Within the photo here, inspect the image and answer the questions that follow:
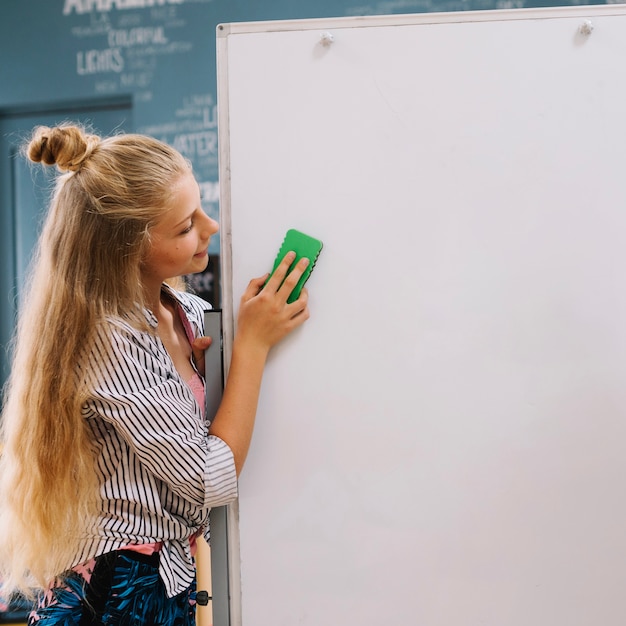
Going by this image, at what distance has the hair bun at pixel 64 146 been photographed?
2.75ft

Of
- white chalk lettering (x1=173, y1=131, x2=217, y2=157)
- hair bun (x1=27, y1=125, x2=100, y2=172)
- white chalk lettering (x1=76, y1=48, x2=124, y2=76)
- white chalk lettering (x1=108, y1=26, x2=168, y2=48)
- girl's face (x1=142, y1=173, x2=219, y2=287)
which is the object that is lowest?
girl's face (x1=142, y1=173, x2=219, y2=287)

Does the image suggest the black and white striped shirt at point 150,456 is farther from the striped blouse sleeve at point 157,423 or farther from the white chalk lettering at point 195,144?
the white chalk lettering at point 195,144

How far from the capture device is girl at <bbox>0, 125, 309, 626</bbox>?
79 centimetres

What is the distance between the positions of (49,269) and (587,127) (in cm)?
71

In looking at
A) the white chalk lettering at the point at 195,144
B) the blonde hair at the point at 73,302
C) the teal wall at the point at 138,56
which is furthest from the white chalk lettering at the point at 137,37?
the blonde hair at the point at 73,302

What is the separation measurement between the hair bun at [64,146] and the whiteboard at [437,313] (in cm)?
18

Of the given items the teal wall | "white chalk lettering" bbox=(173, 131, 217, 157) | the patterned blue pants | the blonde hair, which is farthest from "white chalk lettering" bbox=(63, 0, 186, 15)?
the patterned blue pants

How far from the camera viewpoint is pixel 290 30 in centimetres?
83

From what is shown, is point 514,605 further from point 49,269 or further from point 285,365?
point 49,269

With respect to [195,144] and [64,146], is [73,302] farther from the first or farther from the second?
[195,144]

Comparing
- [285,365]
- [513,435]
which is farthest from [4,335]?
[513,435]

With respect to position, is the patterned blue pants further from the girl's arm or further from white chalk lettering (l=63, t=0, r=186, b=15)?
white chalk lettering (l=63, t=0, r=186, b=15)

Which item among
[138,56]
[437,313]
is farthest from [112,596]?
[138,56]

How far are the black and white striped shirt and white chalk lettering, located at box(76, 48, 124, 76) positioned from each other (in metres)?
1.65
